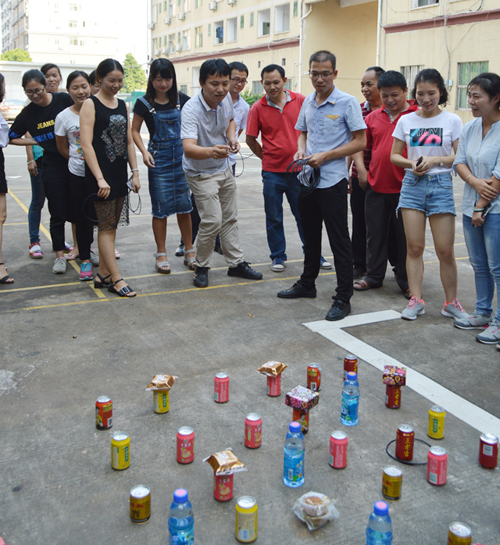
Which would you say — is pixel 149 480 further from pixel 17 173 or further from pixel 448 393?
pixel 17 173

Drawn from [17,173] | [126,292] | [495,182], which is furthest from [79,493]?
[17,173]

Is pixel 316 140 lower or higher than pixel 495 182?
higher

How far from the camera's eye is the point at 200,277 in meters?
6.08

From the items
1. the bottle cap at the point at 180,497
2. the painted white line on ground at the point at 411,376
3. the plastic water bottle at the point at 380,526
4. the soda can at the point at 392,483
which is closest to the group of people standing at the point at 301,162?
the painted white line on ground at the point at 411,376

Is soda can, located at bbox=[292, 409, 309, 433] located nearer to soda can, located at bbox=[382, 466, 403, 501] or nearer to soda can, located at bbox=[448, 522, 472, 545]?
soda can, located at bbox=[382, 466, 403, 501]

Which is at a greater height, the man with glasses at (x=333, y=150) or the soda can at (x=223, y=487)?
the man with glasses at (x=333, y=150)

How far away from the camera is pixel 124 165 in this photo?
18.6 feet

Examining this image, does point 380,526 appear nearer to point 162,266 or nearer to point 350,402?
point 350,402

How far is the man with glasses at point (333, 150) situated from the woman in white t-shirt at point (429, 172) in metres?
0.43

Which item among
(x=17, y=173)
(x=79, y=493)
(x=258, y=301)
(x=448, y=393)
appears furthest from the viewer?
(x=17, y=173)

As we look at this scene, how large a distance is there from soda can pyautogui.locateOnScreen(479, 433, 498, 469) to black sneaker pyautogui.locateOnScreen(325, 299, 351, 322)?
2201mm

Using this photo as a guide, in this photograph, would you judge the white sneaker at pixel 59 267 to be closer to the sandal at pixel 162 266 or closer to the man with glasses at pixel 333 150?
Answer: the sandal at pixel 162 266

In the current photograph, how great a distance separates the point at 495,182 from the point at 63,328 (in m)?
3.63

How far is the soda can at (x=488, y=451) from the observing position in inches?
114
